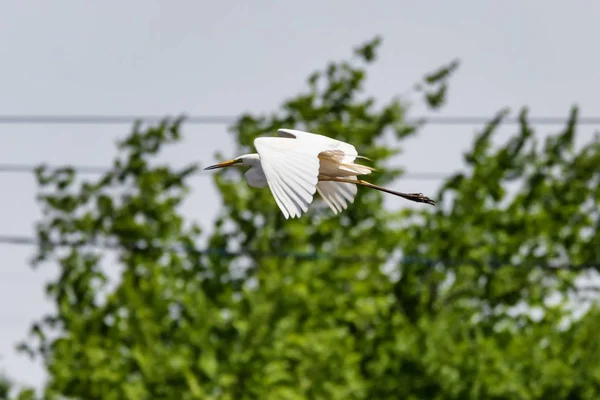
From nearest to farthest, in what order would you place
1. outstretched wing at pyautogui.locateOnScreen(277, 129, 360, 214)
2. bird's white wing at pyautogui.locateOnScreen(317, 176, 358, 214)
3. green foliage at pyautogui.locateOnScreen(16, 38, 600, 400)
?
outstretched wing at pyautogui.locateOnScreen(277, 129, 360, 214) < bird's white wing at pyautogui.locateOnScreen(317, 176, 358, 214) < green foliage at pyautogui.locateOnScreen(16, 38, 600, 400)

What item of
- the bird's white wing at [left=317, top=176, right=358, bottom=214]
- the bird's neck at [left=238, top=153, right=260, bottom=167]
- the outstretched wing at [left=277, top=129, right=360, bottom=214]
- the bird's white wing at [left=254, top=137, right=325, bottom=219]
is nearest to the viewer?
the bird's white wing at [left=254, top=137, right=325, bottom=219]

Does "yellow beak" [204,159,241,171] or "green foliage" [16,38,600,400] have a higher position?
"green foliage" [16,38,600,400]

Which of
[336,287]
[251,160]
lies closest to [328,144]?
[251,160]

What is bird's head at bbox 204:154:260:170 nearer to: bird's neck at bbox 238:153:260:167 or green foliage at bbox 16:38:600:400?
bird's neck at bbox 238:153:260:167

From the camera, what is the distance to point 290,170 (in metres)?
7.30

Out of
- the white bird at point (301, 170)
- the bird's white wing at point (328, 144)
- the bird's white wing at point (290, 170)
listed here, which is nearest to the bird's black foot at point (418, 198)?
the white bird at point (301, 170)

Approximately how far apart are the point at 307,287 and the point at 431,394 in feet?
6.54

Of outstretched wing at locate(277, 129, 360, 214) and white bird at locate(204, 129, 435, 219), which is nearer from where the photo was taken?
white bird at locate(204, 129, 435, 219)

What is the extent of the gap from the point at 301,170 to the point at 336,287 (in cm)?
1233

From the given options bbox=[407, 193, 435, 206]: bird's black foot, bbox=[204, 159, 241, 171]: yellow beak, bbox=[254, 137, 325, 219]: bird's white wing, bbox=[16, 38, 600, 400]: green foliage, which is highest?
bbox=[16, 38, 600, 400]: green foliage

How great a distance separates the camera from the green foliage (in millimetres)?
18438

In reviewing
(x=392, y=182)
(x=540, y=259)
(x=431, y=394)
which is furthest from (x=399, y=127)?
(x=431, y=394)

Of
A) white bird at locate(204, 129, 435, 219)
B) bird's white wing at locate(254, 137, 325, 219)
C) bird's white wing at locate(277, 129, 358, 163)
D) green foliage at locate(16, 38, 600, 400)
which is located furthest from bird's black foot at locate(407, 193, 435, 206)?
green foliage at locate(16, 38, 600, 400)

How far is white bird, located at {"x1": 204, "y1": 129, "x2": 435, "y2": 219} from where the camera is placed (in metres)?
6.91
